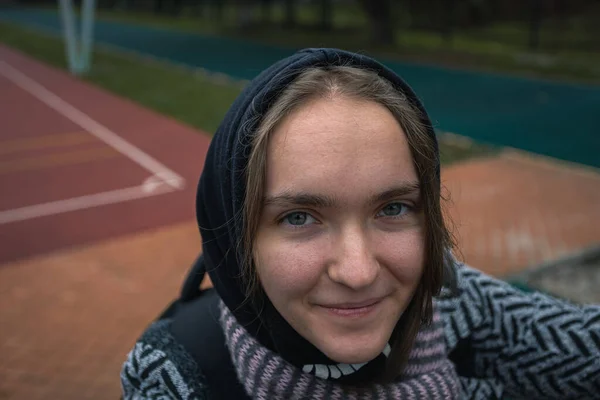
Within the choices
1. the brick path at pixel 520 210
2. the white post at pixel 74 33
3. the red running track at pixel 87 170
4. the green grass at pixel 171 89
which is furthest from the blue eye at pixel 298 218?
the white post at pixel 74 33

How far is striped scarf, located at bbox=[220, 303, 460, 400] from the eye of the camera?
128cm

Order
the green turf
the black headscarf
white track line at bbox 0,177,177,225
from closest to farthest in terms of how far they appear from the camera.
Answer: the black headscarf < white track line at bbox 0,177,177,225 < the green turf

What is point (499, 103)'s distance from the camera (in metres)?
10.8

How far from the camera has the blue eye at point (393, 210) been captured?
1.21 meters

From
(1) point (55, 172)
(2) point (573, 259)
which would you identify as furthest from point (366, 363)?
(1) point (55, 172)

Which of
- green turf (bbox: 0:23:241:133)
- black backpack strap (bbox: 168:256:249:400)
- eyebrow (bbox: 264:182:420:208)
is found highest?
eyebrow (bbox: 264:182:420:208)

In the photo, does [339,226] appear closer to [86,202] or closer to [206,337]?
[206,337]

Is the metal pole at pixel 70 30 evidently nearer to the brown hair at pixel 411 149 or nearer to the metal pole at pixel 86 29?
the metal pole at pixel 86 29

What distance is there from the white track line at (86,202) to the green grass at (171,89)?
8.79 feet

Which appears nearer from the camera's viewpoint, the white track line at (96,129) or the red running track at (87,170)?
the red running track at (87,170)

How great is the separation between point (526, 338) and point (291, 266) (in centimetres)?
72

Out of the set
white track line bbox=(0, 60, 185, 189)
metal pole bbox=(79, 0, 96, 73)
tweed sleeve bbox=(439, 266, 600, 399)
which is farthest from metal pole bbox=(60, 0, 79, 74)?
tweed sleeve bbox=(439, 266, 600, 399)

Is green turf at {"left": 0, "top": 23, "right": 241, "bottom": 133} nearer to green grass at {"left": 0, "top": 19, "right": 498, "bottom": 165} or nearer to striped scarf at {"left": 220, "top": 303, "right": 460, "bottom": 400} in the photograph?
green grass at {"left": 0, "top": 19, "right": 498, "bottom": 165}

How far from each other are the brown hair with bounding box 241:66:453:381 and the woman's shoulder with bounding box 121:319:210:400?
222 millimetres
